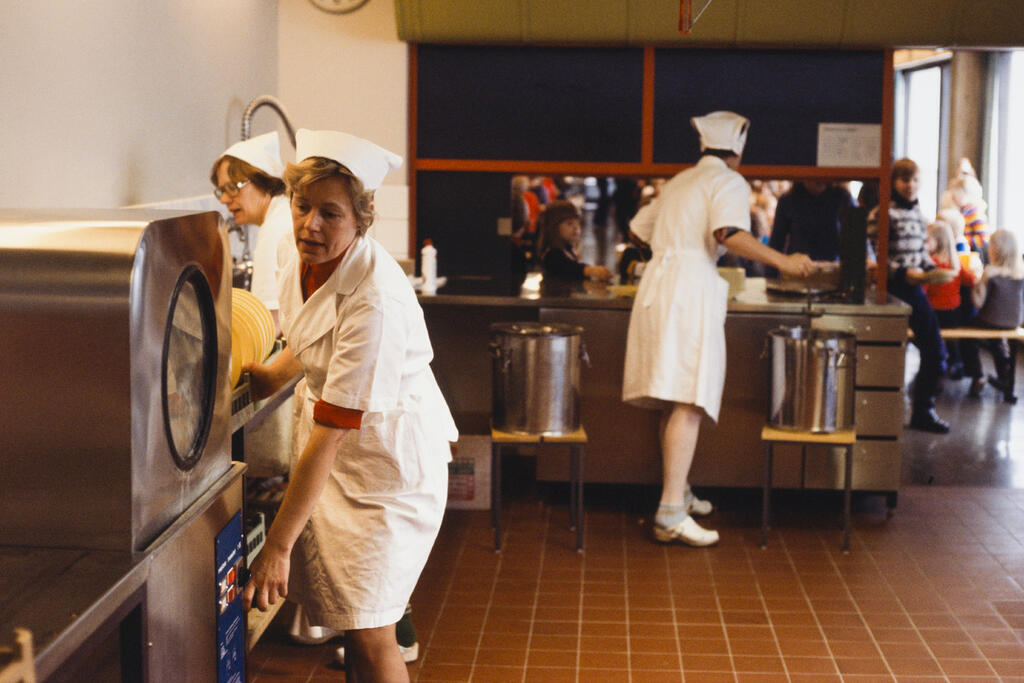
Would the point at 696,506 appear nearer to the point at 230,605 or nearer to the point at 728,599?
the point at 728,599

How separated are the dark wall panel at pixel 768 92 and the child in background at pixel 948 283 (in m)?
1.85

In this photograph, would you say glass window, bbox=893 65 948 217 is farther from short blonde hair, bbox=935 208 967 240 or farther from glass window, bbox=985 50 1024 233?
short blonde hair, bbox=935 208 967 240

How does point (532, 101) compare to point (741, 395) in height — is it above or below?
above

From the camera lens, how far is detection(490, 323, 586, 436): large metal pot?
14.7ft

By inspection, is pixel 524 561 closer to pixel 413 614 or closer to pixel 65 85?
pixel 413 614

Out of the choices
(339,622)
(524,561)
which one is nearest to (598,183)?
(524,561)

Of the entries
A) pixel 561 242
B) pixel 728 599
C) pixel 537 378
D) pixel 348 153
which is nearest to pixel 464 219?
pixel 561 242

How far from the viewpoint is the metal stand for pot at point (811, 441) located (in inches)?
179

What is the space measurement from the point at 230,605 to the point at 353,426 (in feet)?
1.43

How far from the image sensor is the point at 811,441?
4551 mm

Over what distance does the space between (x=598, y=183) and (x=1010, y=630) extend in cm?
2075

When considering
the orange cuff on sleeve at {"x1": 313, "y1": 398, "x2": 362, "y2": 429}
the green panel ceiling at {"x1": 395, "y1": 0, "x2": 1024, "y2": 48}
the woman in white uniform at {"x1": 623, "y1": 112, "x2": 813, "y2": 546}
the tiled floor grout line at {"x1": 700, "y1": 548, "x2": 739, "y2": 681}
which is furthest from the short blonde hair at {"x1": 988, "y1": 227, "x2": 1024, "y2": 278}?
the orange cuff on sleeve at {"x1": 313, "y1": 398, "x2": 362, "y2": 429}

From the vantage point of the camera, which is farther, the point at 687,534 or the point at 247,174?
the point at 687,534

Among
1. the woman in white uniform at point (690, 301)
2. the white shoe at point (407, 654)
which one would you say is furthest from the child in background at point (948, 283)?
the white shoe at point (407, 654)
